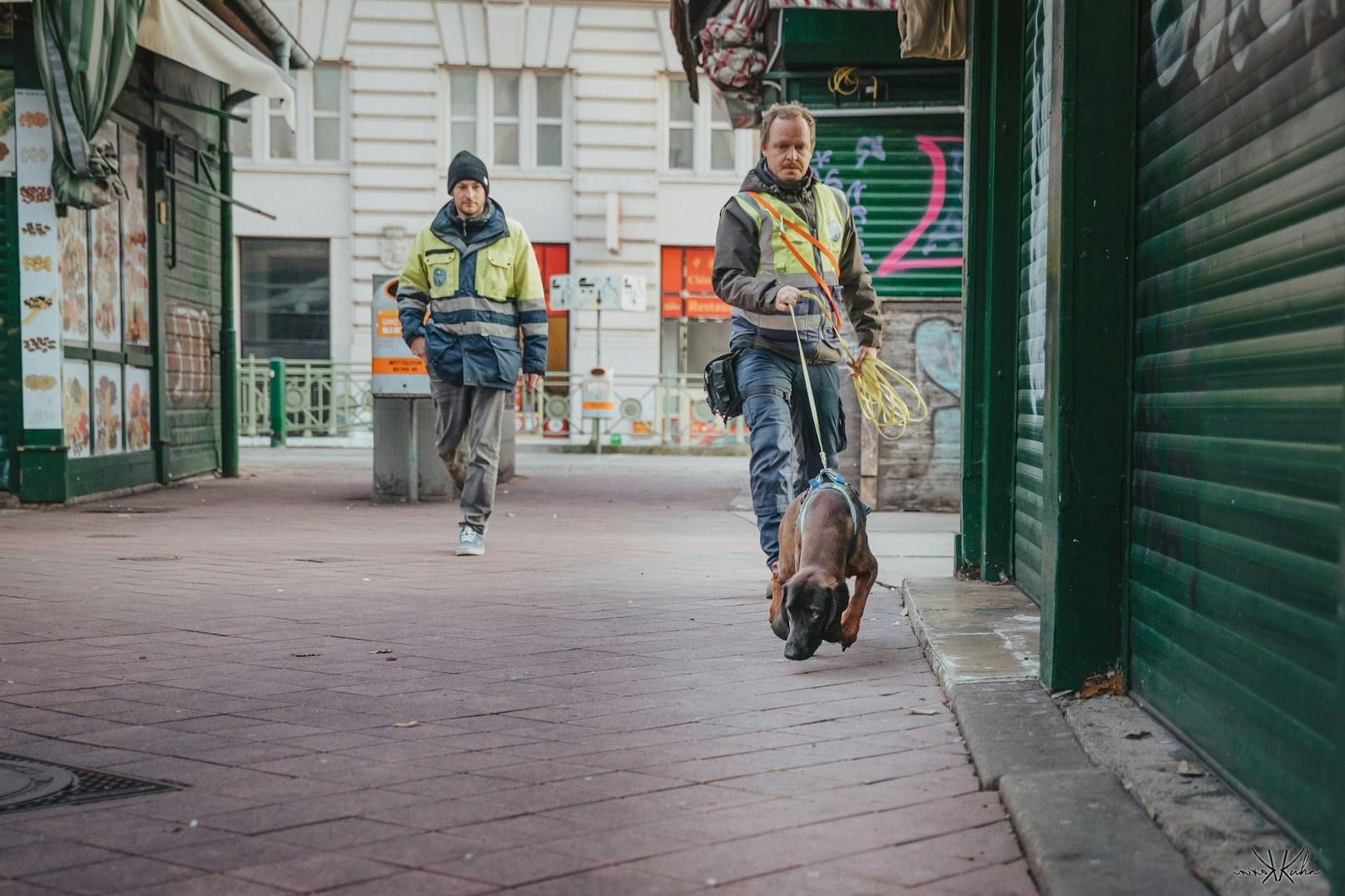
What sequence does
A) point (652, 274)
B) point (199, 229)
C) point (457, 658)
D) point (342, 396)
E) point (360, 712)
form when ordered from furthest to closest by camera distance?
point (652, 274) → point (342, 396) → point (199, 229) → point (457, 658) → point (360, 712)

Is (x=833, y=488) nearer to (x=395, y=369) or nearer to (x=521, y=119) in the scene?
(x=395, y=369)

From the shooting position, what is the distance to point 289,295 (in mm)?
27094

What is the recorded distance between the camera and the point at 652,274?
27.1 metres

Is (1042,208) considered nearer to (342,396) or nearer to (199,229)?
(199,229)

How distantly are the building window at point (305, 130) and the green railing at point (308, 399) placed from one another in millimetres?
4525

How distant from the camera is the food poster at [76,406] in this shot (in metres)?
11.5

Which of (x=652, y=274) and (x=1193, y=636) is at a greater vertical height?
(x=652, y=274)

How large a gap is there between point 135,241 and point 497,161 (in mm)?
14750

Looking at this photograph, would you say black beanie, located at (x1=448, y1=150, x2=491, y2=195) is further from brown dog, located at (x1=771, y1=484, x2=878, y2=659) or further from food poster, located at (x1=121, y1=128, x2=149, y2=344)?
food poster, located at (x1=121, y1=128, x2=149, y2=344)

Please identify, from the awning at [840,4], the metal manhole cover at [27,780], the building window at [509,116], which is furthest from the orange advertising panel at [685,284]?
the metal manhole cover at [27,780]

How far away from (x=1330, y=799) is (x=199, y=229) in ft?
47.3

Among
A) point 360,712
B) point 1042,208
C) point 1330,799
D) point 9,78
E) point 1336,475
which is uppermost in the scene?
point 9,78

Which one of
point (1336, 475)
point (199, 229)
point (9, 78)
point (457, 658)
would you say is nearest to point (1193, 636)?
point (1336, 475)

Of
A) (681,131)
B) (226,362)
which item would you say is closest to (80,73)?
(226,362)
